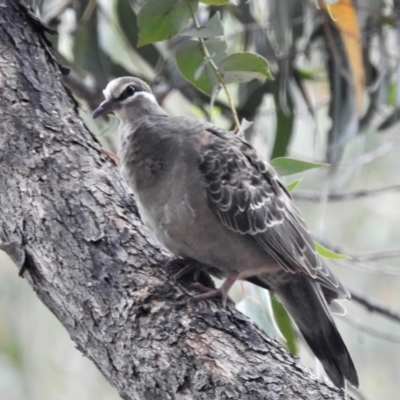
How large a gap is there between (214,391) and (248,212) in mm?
884

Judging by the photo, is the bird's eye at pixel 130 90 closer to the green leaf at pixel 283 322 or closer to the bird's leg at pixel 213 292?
the bird's leg at pixel 213 292

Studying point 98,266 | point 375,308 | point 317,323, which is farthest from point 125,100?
point 375,308

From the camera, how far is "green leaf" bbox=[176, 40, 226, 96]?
246 centimetres

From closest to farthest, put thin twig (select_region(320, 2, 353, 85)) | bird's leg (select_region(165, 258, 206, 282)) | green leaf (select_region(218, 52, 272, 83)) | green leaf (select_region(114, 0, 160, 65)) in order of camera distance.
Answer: bird's leg (select_region(165, 258, 206, 282)) → green leaf (select_region(218, 52, 272, 83)) → green leaf (select_region(114, 0, 160, 65)) → thin twig (select_region(320, 2, 353, 85))

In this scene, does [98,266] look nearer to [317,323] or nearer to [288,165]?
[288,165]

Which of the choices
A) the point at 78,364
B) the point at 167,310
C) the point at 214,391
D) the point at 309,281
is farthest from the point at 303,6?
the point at 78,364

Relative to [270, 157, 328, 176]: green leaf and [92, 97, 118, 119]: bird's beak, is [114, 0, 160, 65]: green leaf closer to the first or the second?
[92, 97, 118, 119]: bird's beak

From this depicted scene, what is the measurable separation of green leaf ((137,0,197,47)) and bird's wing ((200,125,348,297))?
0.40 meters

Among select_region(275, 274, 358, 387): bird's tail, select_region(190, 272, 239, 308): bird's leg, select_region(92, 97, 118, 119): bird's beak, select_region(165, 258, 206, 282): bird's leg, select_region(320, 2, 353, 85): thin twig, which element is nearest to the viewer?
select_region(190, 272, 239, 308): bird's leg

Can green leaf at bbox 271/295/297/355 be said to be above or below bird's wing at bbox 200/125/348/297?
below

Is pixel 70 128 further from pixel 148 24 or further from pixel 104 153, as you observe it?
pixel 148 24

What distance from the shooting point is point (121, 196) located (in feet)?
7.65

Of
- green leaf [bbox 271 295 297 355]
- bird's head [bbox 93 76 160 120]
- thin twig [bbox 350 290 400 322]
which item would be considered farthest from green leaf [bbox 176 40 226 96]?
thin twig [bbox 350 290 400 322]

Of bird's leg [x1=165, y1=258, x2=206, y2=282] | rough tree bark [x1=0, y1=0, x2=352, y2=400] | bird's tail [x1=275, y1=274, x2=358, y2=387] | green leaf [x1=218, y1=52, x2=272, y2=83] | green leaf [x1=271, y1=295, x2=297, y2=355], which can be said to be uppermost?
green leaf [x1=218, y1=52, x2=272, y2=83]
